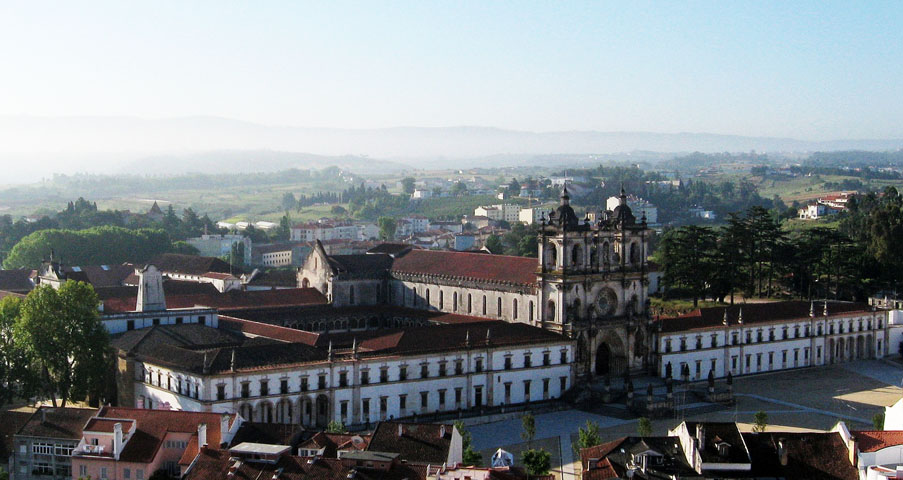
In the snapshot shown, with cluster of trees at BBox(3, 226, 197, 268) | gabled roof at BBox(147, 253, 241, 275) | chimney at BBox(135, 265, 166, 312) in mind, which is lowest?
cluster of trees at BBox(3, 226, 197, 268)

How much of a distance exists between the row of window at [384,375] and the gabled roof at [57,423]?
797cm

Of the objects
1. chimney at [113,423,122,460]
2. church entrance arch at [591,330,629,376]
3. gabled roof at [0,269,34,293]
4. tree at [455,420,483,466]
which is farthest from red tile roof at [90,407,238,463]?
gabled roof at [0,269,34,293]

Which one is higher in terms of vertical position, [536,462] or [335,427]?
[536,462]

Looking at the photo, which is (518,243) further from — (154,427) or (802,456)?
(802,456)

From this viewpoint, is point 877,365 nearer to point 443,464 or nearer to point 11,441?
point 443,464

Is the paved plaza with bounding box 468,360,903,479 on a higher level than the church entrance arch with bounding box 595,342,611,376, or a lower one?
lower

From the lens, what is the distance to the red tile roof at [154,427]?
48.5 metres

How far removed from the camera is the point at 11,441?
5306 centimetres

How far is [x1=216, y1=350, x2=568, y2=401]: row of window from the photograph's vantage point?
5934 centimetres

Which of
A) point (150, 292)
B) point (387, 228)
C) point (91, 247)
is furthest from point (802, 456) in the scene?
point (387, 228)

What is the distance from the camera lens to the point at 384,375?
6400cm

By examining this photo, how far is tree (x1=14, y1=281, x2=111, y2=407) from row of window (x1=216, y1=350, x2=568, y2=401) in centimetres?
1023

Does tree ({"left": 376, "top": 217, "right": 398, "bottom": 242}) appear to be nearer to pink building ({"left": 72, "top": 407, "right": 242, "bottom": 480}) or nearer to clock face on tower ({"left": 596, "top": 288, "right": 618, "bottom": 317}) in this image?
clock face on tower ({"left": 596, "top": 288, "right": 618, "bottom": 317})

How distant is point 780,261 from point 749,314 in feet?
75.8
